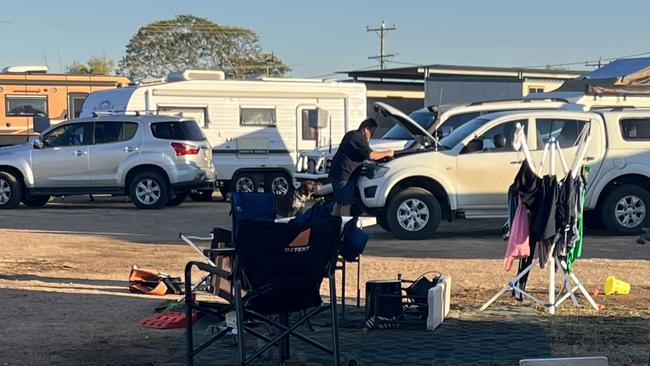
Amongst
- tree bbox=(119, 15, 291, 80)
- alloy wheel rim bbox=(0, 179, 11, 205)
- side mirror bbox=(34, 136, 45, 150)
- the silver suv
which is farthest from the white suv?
tree bbox=(119, 15, 291, 80)

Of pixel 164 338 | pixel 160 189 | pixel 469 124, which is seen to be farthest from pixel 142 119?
pixel 164 338

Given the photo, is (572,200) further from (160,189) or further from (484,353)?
(160,189)

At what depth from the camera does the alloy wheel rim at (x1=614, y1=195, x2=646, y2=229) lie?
12875 millimetres

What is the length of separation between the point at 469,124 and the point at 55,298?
6672mm

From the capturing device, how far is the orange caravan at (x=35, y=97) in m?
23.2

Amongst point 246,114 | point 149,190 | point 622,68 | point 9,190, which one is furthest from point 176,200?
point 622,68

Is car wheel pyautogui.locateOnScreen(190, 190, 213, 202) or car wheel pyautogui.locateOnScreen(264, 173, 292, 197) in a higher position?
car wheel pyautogui.locateOnScreen(264, 173, 292, 197)

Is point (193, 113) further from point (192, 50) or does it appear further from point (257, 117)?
point (192, 50)

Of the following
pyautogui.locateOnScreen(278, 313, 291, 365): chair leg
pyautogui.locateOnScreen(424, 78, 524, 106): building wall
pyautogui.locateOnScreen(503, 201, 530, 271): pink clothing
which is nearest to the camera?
pyautogui.locateOnScreen(278, 313, 291, 365): chair leg

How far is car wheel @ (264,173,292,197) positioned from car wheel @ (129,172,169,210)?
2.49 m

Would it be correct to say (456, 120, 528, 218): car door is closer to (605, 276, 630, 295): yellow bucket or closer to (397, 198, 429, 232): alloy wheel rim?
(397, 198, 429, 232): alloy wheel rim

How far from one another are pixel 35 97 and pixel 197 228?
36.1ft

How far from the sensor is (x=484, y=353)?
6.37 meters

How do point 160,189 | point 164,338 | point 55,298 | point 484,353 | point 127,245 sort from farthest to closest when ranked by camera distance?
point 160,189
point 127,245
point 55,298
point 164,338
point 484,353
